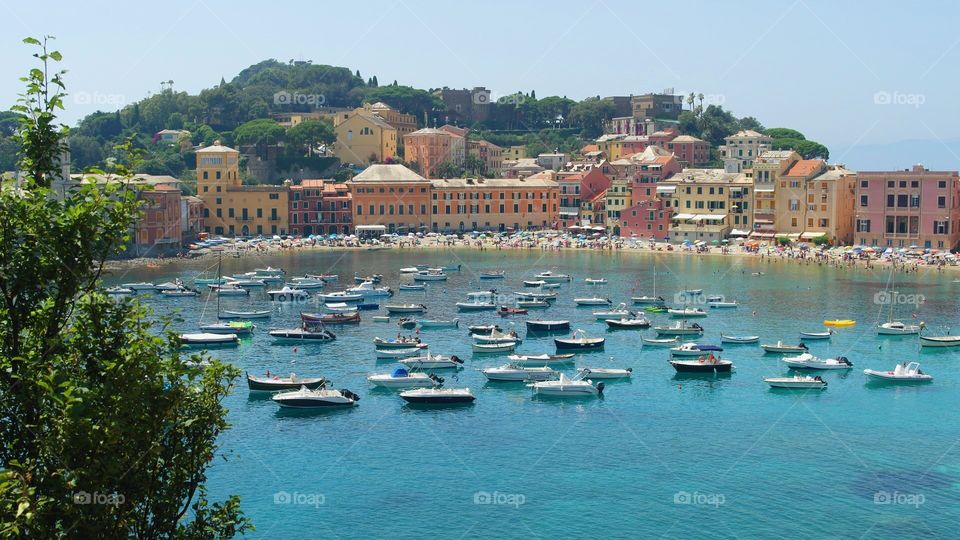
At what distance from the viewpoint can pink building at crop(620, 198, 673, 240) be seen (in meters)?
87.3

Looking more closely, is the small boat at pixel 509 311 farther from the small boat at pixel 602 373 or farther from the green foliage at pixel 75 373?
the green foliage at pixel 75 373

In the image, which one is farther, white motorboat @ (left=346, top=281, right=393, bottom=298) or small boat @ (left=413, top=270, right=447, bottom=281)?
small boat @ (left=413, top=270, right=447, bottom=281)

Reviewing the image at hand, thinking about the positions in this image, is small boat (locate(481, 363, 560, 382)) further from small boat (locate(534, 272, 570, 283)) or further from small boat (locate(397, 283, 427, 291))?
small boat (locate(534, 272, 570, 283))

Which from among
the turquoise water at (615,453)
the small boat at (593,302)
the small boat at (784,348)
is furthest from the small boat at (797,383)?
the small boat at (593,302)

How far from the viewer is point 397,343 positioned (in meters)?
42.8

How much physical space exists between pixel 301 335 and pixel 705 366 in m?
17.3

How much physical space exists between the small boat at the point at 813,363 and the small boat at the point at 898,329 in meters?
7.60

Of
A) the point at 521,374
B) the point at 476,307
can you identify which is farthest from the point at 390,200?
the point at 521,374

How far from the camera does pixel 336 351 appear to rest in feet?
143

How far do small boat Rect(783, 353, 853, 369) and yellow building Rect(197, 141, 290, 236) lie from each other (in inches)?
2320

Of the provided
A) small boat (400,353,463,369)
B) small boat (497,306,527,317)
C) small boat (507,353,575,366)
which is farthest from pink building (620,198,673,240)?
small boat (400,353,463,369)

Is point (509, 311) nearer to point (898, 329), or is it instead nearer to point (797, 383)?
point (898, 329)

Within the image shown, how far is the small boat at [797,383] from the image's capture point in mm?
36312

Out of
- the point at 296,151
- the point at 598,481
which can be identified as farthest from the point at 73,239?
the point at 296,151
